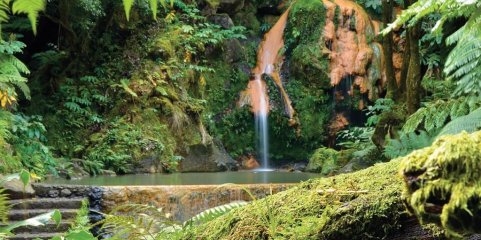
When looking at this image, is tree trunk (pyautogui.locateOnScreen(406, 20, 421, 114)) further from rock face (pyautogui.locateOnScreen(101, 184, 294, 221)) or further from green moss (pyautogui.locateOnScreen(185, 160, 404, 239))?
green moss (pyautogui.locateOnScreen(185, 160, 404, 239))

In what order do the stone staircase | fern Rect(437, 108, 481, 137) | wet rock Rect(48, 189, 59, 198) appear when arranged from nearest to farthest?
fern Rect(437, 108, 481, 137), the stone staircase, wet rock Rect(48, 189, 59, 198)

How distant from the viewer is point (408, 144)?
22.9ft

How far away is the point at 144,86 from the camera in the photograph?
10633 millimetres

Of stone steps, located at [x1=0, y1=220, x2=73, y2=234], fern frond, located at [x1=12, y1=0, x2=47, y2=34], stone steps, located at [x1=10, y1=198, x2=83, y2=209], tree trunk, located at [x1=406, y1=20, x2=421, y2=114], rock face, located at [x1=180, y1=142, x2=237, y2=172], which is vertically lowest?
stone steps, located at [x1=0, y1=220, x2=73, y2=234]

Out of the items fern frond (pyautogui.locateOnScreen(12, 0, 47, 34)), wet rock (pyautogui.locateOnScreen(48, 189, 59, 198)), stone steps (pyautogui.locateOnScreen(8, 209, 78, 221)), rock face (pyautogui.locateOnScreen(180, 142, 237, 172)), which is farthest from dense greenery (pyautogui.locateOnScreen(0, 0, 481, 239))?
stone steps (pyautogui.locateOnScreen(8, 209, 78, 221))

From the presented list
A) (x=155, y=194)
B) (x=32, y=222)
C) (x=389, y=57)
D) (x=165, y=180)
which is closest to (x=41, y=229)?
(x=155, y=194)

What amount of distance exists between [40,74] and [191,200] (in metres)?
6.18

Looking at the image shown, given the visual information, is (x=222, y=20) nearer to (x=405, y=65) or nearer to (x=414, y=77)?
(x=405, y=65)

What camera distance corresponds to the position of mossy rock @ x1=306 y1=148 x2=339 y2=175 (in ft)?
31.6

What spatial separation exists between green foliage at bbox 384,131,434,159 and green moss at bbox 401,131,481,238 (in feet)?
20.5

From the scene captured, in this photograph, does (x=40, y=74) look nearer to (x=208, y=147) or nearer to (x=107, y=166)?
(x=107, y=166)

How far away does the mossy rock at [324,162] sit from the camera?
9.62 metres

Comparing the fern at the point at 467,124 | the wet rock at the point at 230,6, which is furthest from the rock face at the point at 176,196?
the wet rock at the point at 230,6

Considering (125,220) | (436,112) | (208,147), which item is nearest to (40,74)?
(208,147)
